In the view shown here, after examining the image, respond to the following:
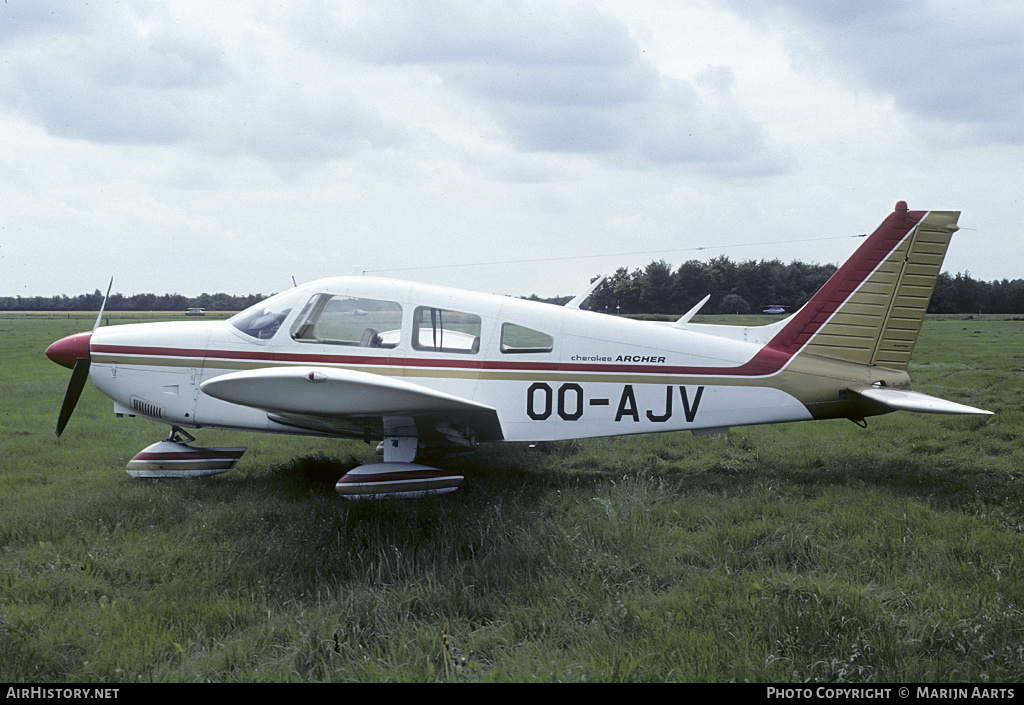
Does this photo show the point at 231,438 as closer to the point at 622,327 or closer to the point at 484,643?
the point at 622,327

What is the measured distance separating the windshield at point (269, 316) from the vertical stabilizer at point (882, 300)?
16.3 feet

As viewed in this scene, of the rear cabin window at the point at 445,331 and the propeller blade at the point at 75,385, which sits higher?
the rear cabin window at the point at 445,331

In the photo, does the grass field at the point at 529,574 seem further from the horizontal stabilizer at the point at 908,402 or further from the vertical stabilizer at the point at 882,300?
the vertical stabilizer at the point at 882,300

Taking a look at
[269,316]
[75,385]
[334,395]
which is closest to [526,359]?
[334,395]

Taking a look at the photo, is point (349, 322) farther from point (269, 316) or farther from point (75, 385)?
point (75, 385)

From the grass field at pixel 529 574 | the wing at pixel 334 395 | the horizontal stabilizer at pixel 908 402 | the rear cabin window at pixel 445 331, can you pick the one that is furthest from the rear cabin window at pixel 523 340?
the horizontal stabilizer at pixel 908 402

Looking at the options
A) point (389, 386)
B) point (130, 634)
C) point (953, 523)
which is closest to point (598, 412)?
point (389, 386)

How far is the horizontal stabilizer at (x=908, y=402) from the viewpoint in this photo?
570 centimetres

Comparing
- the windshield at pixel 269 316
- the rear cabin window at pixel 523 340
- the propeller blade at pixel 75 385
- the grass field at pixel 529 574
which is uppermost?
the windshield at pixel 269 316

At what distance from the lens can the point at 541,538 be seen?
4590 millimetres

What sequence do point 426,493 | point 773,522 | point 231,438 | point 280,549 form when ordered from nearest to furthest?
1. point 280,549
2. point 773,522
3. point 426,493
4. point 231,438

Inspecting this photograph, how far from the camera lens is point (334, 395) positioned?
15.6 feet

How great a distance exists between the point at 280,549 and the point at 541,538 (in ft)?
6.20

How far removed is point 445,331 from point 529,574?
2.70 m
